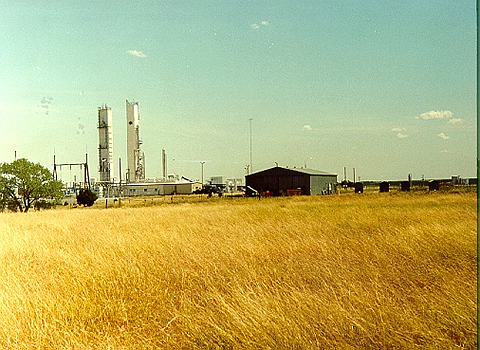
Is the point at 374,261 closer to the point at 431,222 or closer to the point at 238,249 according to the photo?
the point at 238,249

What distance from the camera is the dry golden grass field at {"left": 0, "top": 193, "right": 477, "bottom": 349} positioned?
488 cm

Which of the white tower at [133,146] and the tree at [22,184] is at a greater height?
the white tower at [133,146]

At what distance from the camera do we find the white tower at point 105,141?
57.9 m

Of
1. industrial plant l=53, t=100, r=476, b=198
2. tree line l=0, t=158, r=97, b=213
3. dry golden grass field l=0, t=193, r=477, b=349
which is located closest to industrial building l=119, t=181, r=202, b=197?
industrial plant l=53, t=100, r=476, b=198

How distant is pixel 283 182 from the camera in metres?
48.9

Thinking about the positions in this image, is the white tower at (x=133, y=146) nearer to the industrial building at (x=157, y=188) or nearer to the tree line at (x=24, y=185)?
the industrial building at (x=157, y=188)

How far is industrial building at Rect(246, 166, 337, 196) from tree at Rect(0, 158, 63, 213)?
2029 cm

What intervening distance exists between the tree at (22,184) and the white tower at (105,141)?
2046 cm

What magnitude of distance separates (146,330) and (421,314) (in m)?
3.06

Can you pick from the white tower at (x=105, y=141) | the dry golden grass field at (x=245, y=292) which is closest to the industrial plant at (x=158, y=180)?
the white tower at (x=105, y=141)

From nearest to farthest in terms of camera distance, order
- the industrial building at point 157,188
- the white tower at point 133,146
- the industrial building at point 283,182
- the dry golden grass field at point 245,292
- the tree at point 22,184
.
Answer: the dry golden grass field at point 245,292, the tree at point 22,184, the industrial building at point 283,182, the white tower at point 133,146, the industrial building at point 157,188

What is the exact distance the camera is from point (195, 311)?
5.57 meters

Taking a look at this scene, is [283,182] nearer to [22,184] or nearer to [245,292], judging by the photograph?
[22,184]

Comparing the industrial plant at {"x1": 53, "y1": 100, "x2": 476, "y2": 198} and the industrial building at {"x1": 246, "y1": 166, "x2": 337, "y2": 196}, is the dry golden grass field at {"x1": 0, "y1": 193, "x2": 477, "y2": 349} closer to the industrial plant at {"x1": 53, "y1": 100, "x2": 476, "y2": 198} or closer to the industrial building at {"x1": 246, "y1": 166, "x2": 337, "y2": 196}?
the industrial plant at {"x1": 53, "y1": 100, "x2": 476, "y2": 198}
